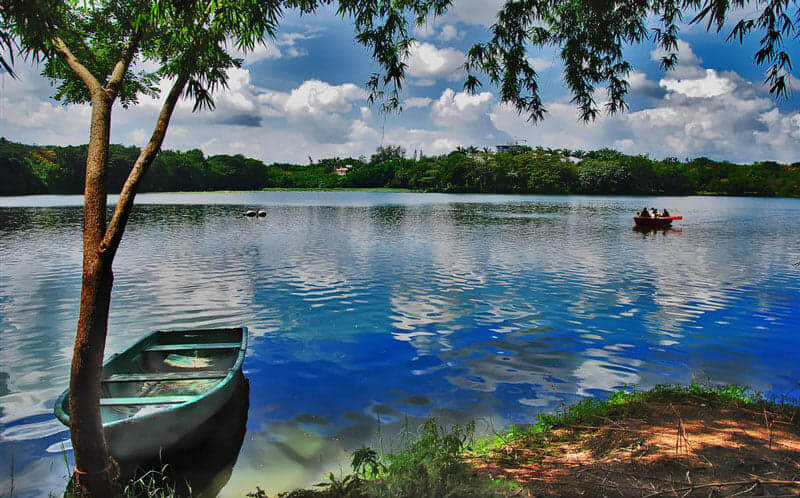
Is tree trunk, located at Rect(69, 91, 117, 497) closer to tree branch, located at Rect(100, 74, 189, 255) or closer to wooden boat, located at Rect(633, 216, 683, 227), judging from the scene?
tree branch, located at Rect(100, 74, 189, 255)

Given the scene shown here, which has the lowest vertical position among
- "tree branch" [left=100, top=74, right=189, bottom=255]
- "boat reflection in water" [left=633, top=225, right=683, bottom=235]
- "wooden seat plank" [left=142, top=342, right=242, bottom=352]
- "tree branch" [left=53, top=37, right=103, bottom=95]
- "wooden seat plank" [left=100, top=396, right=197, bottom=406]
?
"wooden seat plank" [left=142, top=342, right=242, bottom=352]

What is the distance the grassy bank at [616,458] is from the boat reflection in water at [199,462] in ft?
3.89

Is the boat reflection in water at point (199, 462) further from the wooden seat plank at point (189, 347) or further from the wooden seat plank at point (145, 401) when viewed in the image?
the wooden seat plank at point (189, 347)

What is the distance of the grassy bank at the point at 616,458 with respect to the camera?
4945 millimetres

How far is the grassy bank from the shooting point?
4945mm

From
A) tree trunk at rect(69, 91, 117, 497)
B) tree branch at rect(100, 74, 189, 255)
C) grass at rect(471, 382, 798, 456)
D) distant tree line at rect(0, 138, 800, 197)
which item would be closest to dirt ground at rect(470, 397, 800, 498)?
grass at rect(471, 382, 798, 456)

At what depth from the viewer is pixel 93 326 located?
16.9ft

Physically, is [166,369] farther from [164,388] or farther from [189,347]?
[164,388]

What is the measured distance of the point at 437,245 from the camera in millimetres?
32375

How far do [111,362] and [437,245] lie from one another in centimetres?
2506

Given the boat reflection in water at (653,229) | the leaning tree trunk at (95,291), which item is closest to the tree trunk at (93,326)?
the leaning tree trunk at (95,291)

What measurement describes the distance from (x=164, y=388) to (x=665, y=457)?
796 cm

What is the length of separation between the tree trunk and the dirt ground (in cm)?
437

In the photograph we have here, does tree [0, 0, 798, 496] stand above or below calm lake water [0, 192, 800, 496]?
above
